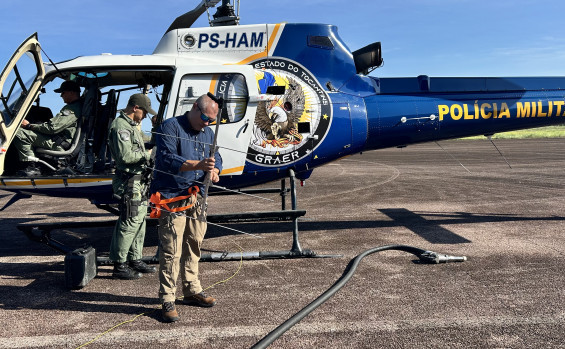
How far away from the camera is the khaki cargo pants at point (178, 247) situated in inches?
160

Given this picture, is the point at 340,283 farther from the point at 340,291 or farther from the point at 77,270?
the point at 77,270

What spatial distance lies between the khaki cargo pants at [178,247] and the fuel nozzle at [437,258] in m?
3.10

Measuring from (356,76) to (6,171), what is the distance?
5.94m

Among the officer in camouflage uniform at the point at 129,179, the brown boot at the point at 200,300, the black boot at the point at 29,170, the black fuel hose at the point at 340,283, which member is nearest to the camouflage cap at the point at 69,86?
the black boot at the point at 29,170

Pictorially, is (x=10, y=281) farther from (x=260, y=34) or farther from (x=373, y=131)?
(x=373, y=131)

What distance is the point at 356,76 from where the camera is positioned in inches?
289

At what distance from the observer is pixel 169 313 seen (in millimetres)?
3988

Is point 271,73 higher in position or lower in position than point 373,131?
higher

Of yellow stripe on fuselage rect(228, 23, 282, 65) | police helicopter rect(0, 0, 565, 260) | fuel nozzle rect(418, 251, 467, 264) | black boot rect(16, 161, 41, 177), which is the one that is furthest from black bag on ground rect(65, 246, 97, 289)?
fuel nozzle rect(418, 251, 467, 264)

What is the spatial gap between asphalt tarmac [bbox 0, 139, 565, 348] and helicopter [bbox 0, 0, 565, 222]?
1.41 metres

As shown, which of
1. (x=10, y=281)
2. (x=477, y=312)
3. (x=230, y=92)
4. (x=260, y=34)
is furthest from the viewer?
(x=260, y=34)

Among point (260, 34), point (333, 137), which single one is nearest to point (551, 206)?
point (333, 137)

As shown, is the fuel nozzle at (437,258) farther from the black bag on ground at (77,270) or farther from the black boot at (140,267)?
the black bag on ground at (77,270)

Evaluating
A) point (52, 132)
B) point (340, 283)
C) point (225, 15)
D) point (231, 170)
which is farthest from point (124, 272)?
point (225, 15)
